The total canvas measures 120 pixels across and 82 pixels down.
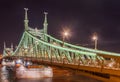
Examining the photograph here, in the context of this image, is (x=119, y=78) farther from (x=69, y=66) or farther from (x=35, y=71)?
(x=35, y=71)

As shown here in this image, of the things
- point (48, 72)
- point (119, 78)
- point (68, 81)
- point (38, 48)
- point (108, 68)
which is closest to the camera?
point (119, 78)

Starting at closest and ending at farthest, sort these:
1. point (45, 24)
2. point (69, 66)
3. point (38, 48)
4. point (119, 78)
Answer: point (119, 78), point (69, 66), point (38, 48), point (45, 24)

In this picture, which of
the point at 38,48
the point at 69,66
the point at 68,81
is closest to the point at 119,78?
the point at 69,66

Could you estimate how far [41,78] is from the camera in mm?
75938

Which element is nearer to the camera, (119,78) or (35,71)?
(119,78)

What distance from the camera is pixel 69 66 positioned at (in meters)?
31.9

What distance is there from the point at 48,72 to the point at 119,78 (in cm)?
5878

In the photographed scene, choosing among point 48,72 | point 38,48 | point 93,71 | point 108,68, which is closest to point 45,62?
point 93,71

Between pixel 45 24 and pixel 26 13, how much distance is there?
6005mm

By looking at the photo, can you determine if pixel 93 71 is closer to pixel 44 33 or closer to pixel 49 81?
pixel 49 81

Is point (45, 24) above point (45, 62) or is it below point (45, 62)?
above

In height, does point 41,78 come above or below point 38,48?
below

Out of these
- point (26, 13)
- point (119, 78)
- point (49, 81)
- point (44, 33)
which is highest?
point (26, 13)

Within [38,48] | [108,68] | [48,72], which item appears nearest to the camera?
[108,68]
